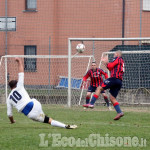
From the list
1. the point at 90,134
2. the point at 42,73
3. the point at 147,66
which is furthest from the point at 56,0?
the point at 90,134

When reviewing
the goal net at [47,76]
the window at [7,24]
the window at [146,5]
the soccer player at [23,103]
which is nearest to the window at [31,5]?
the window at [7,24]

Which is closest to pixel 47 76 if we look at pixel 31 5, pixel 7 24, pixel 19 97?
pixel 7 24

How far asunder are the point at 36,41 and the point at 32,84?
7.98 m

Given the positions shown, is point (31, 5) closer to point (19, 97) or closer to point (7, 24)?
point (7, 24)

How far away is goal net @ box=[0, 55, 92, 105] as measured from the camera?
63.2ft

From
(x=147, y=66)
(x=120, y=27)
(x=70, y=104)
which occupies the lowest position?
(x=70, y=104)

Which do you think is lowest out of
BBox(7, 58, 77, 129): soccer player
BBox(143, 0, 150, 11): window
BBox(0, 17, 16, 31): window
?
BBox(7, 58, 77, 129): soccer player

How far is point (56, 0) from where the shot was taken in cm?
2936

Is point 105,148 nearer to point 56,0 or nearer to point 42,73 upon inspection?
point 42,73

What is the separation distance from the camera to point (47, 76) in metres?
21.0

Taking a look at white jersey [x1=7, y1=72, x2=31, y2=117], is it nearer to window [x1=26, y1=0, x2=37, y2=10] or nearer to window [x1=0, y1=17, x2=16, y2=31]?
window [x1=0, y1=17, x2=16, y2=31]

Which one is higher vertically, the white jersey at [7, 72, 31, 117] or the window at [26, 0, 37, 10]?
the window at [26, 0, 37, 10]

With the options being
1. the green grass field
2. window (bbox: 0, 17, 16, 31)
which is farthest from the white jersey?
window (bbox: 0, 17, 16, 31)

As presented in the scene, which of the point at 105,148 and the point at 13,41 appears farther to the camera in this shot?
the point at 13,41
